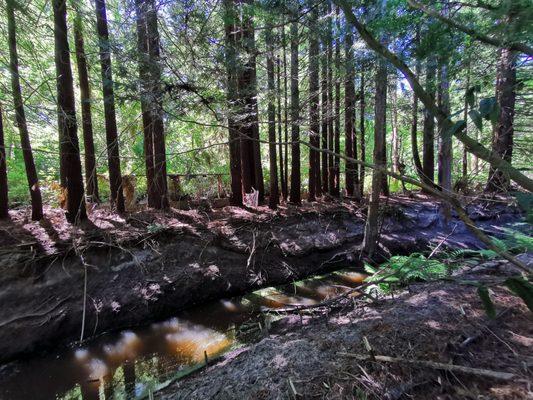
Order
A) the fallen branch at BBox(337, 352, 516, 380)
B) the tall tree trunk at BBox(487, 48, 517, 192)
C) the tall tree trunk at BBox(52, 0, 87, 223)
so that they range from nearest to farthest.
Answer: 1. the fallen branch at BBox(337, 352, 516, 380)
2. the tall tree trunk at BBox(487, 48, 517, 192)
3. the tall tree trunk at BBox(52, 0, 87, 223)

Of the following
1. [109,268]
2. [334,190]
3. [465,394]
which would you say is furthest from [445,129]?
[334,190]

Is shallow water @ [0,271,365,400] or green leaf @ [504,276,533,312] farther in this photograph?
shallow water @ [0,271,365,400]

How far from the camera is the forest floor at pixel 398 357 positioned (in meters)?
2.35

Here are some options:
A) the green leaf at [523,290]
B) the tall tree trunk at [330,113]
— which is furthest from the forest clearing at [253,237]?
the tall tree trunk at [330,113]

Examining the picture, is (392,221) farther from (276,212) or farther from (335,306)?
(335,306)

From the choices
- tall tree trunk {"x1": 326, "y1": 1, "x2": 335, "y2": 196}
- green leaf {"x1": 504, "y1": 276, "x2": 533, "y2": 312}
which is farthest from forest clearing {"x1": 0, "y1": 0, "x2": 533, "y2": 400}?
tall tree trunk {"x1": 326, "y1": 1, "x2": 335, "y2": 196}

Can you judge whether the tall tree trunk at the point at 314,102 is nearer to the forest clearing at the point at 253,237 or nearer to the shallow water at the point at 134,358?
the forest clearing at the point at 253,237

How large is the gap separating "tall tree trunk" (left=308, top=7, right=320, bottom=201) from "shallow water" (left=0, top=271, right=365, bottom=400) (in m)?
4.73

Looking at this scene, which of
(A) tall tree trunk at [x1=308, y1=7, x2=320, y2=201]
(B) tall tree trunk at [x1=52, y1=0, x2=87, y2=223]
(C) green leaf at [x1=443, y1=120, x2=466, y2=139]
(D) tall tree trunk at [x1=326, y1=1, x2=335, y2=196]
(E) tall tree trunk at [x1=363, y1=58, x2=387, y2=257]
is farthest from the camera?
(E) tall tree trunk at [x1=363, y1=58, x2=387, y2=257]

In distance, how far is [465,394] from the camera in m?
2.17

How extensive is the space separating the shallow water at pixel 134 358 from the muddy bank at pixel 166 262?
14.0 inches

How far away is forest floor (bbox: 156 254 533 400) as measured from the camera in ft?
7.71

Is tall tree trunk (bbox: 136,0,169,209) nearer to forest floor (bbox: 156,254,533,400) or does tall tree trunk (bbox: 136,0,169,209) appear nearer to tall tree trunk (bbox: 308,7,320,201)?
forest floor (bbox: 156,254,533,400)

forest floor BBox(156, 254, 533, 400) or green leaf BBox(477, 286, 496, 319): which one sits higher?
green leaf BBox(477, 286, 496, 319)
